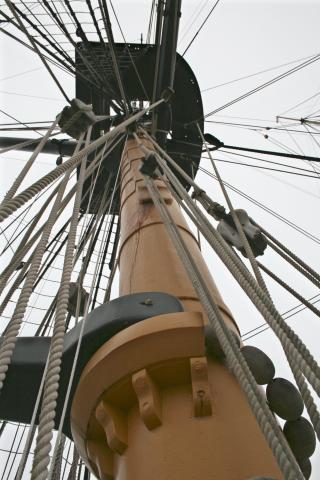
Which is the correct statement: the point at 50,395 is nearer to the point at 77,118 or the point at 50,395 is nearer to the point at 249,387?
the point at 249,387

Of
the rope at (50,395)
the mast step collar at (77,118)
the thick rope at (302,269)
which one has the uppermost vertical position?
the mast step collar at (77,118)

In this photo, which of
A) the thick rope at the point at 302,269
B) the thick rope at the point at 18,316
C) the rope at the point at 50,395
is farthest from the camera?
the thick rope at the point at 302,269

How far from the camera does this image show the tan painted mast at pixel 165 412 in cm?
101

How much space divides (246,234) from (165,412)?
1304mm

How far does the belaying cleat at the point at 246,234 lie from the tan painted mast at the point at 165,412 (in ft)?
3.51

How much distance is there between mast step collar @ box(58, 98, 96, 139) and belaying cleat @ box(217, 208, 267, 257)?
3.06 feet

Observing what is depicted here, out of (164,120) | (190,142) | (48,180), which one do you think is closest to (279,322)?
(48,180)

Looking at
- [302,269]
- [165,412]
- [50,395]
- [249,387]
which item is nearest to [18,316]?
[50,395]

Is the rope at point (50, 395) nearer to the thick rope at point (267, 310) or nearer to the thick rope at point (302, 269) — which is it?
the thick rope at point (267, 310)

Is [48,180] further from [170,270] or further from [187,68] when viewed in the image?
[187,68]

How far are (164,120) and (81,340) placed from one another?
4057 mm

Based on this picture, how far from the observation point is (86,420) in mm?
1280

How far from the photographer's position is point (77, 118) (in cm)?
238

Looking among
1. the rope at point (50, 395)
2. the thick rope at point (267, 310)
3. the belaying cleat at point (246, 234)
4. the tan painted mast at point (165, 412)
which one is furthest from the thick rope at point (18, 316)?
the belaying cleat at point (246, 234)
